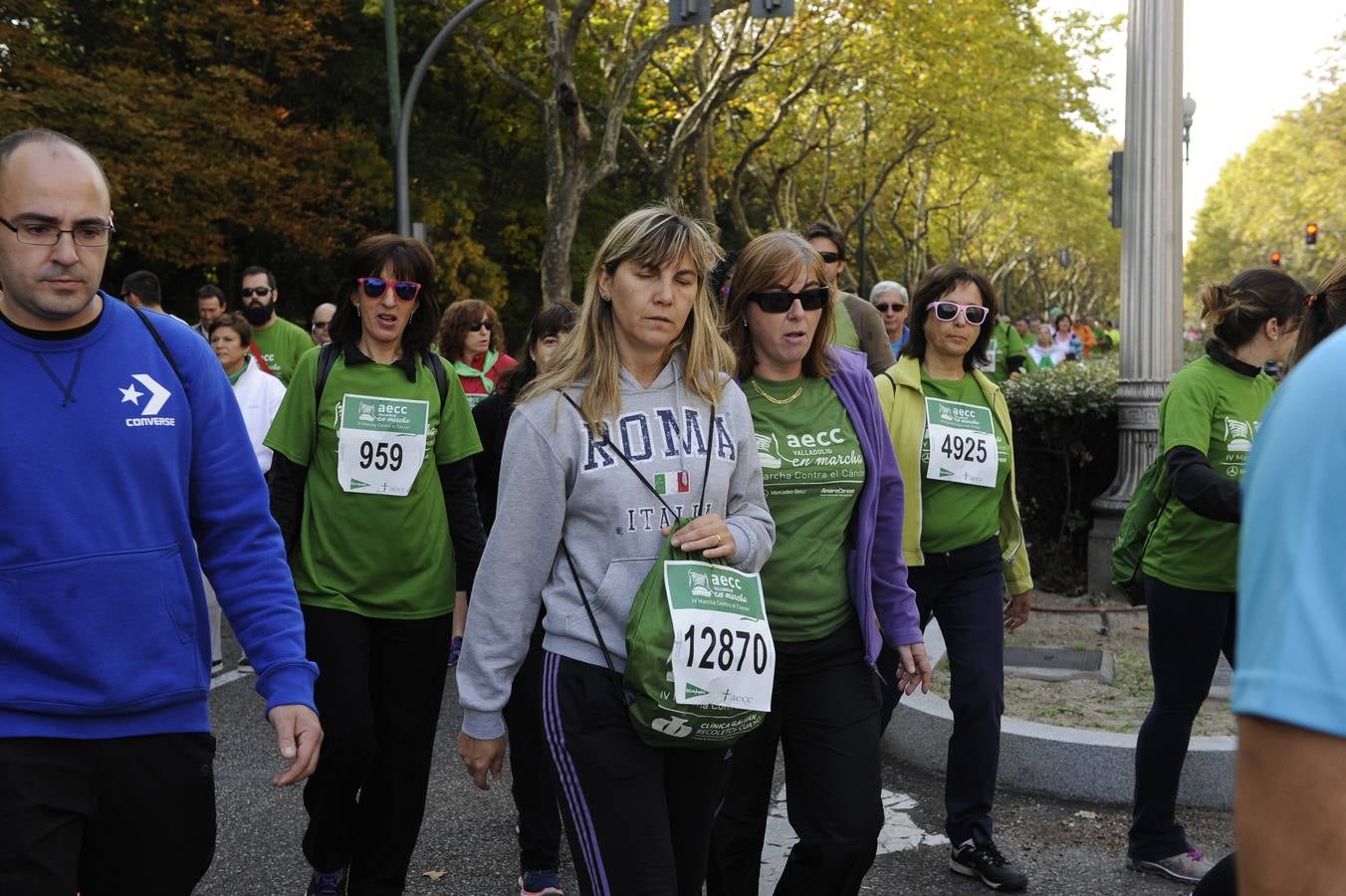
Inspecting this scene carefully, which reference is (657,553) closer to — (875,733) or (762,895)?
(875,733)

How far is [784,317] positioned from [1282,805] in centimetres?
266

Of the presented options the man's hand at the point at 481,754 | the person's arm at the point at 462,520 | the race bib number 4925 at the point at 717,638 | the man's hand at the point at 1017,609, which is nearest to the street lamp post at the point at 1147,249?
the man's hand at the point at 1017,609

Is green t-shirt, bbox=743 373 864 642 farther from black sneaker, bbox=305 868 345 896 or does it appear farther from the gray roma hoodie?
black sneaker, bbox=305 868 345 896

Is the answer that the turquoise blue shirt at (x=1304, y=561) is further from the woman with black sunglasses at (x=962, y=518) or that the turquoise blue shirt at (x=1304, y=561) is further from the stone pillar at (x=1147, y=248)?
the stone pillar at (x=1147, y=248)

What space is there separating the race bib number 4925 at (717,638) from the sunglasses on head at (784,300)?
3.05ft

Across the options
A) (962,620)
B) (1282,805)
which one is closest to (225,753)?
(962,620)

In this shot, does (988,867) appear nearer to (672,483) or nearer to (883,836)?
→ (883,836)

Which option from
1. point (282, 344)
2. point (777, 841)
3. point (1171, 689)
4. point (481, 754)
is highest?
point (282, 344)

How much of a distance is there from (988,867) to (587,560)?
88.5 inches

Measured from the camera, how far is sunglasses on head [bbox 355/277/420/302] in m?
4.28

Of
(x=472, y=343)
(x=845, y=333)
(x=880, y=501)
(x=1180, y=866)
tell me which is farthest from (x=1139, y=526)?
(x=472, y=343)

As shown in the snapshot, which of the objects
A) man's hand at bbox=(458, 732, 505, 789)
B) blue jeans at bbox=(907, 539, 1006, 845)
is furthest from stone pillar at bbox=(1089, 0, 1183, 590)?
man's hand at bbox=(458, 732, 505, 789)

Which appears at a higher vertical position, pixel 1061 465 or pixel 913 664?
pixel 1061 465

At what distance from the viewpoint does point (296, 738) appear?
107 inches
